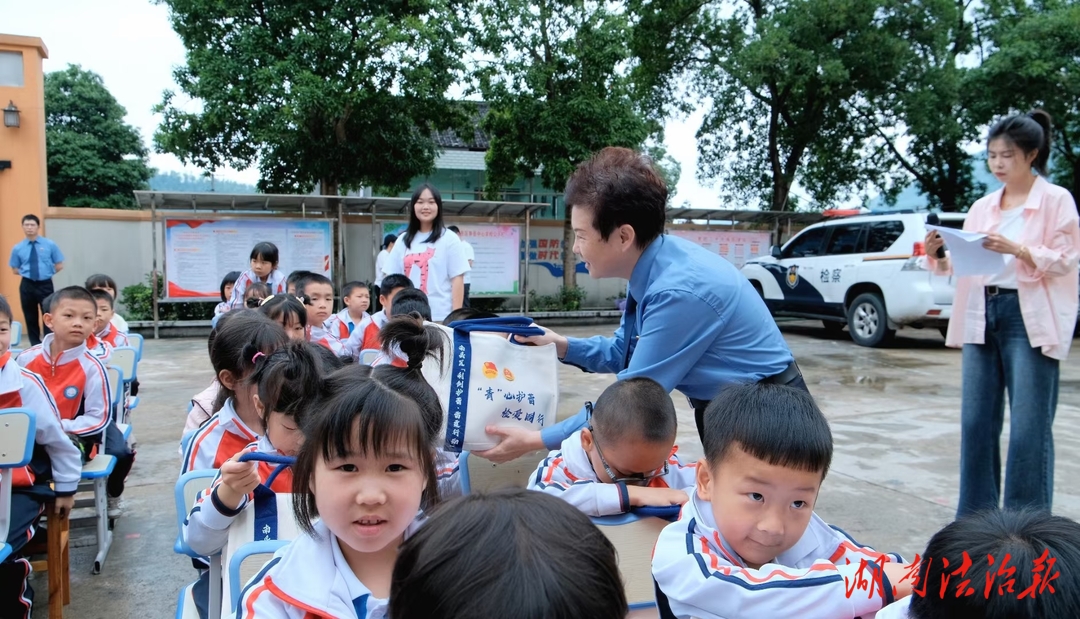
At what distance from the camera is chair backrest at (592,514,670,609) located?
1.58 metres

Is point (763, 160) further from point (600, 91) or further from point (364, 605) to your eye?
point (364, 605)

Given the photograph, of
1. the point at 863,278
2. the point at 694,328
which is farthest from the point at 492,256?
the point at 694,328

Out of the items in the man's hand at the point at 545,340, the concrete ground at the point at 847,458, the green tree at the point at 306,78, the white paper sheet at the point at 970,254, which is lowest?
the concrete ground at the point at 847,458

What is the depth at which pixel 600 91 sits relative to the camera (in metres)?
12.0

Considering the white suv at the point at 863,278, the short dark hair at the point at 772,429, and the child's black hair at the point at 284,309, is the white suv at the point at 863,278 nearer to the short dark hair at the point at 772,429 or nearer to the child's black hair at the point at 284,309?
the child's black hair at the point at 284,309

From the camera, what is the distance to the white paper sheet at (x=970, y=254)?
9.00 ft

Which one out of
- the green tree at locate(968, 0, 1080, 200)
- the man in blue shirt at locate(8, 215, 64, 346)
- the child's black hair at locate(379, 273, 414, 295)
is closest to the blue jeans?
the child's black hair at locate(379, 273, 414, 295)

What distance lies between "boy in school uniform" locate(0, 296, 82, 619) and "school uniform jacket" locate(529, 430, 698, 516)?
5.59 ft

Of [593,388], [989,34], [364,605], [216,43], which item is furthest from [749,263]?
[364,605]

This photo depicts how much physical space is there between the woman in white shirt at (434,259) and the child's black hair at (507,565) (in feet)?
11.2

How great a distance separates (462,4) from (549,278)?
4842 mm

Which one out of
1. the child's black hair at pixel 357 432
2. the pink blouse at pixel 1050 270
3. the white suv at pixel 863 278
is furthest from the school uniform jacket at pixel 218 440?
the white suv at pixel 863 278

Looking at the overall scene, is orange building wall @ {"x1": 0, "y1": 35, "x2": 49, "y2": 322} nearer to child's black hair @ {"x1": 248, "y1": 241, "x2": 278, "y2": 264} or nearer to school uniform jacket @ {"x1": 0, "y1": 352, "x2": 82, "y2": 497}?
child's black hair @ {"x1": 248, "y1": 241, "x2": 278, "y2": 264}

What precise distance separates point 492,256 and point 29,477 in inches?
377
